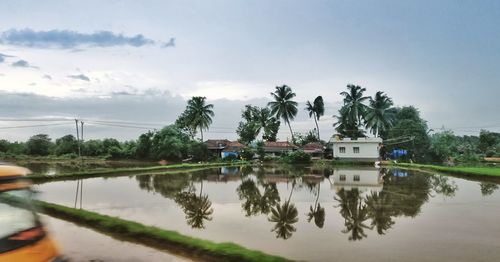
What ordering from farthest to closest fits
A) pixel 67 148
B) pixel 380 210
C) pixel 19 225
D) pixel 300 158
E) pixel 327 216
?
pixel 67 148 < pixel 300 158 < pixel 380 210 < pixel 327 216 < pixel 19 225

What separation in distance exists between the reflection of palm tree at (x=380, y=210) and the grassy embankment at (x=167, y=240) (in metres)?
5.45

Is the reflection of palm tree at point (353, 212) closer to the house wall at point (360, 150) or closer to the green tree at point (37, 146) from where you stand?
the house wall at point (360, 150)

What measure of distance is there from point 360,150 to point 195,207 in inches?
1725

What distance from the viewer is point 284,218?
14859 mm

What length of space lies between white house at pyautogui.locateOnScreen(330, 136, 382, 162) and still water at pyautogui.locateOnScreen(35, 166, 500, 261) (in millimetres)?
30569

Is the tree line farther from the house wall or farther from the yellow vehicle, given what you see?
the yellow vehicle

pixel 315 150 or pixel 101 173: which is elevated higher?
pixel 315 150

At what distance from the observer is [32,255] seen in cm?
510

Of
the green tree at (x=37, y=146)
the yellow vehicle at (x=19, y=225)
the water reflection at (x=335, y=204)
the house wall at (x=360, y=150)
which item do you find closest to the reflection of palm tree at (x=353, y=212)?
the water reflection at (x=335, y=204)

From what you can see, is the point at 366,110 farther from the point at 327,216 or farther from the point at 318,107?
the point at 327,216

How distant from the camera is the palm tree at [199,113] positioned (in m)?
67.5

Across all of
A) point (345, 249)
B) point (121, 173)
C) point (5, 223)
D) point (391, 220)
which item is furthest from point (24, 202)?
point (121, 173)

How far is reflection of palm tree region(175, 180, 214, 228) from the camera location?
14.5 m

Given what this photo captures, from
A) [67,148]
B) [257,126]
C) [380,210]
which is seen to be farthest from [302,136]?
[380,210]
